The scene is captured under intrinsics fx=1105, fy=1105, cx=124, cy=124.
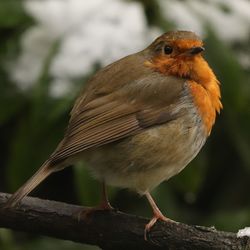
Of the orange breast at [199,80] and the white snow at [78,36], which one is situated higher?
the white snow at [78,36]

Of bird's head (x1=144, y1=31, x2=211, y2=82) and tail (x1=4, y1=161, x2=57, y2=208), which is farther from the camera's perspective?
bird's head (x1=144, y1=31, x2=211, y2=82)

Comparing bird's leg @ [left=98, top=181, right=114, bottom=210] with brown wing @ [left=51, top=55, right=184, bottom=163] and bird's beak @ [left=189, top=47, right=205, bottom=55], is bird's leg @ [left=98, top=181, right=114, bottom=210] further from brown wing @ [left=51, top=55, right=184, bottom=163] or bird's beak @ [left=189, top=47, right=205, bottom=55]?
bird's beak @ [left=189, top=47, right=205, bottom=55]

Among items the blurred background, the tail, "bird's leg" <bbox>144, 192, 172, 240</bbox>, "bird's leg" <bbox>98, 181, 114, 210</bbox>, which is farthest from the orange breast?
the tail

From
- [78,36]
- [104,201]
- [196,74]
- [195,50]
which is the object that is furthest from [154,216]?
[78,36]

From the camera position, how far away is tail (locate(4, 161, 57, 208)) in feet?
17.1

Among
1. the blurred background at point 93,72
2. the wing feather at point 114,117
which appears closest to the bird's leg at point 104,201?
the blurred background at point 93,72

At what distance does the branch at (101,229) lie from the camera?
210 inches

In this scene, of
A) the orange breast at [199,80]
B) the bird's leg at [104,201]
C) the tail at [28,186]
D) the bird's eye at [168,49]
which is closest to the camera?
the tail at [28,186]

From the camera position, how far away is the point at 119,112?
5836 mm

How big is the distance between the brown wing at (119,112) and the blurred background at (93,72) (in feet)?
1.26

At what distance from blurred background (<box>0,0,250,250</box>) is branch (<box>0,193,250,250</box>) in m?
0.55

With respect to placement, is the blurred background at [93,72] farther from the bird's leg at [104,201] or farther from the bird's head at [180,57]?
the bird's head at [180,57]

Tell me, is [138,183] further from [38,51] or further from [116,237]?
[38,51]

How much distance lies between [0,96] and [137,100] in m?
0.85
